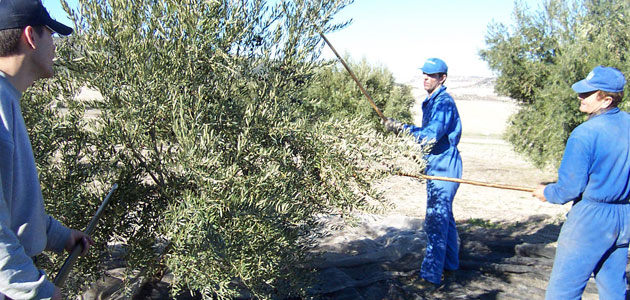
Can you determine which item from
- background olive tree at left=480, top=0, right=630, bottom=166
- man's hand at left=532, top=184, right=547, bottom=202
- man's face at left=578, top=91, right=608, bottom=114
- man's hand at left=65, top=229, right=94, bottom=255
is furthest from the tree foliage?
man's hand at left=65, top=229, right=94, bottom=255

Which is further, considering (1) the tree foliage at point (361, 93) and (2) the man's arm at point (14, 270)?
(1) the tree foliage at point (361, 93)

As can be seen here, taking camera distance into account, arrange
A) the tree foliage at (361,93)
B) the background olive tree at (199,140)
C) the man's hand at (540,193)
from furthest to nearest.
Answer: the tree foliage at (361,93)
the man's hand at (540,193)
the background olive tree at (199,140)

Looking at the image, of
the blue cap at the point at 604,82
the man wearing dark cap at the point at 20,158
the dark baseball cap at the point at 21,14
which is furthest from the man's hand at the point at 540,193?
the dark baseball cap at the point at 21,14

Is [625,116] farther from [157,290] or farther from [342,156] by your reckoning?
[157,290]

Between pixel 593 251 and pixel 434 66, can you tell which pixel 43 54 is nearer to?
pixel 593 251

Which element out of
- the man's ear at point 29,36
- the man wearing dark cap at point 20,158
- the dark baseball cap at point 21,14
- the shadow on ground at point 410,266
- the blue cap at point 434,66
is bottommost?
the shadow on ground at point 410,266

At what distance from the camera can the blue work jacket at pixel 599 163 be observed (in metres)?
3.57

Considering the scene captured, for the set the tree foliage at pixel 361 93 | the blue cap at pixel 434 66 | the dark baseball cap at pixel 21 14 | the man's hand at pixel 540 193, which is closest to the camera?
the dark baseball cap at pixel 21 14

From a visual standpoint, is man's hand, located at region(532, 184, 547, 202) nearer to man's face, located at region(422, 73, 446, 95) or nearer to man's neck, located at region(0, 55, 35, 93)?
man's face, located at region(422, 73, 446, 95)

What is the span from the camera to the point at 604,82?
12.2ft

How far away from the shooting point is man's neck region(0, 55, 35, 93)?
6.14 ft

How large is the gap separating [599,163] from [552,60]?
9974 millimetres

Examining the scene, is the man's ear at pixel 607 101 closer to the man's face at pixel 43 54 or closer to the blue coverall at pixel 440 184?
the blue coverall at pixel 440 184

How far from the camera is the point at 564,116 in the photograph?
11.0 m
